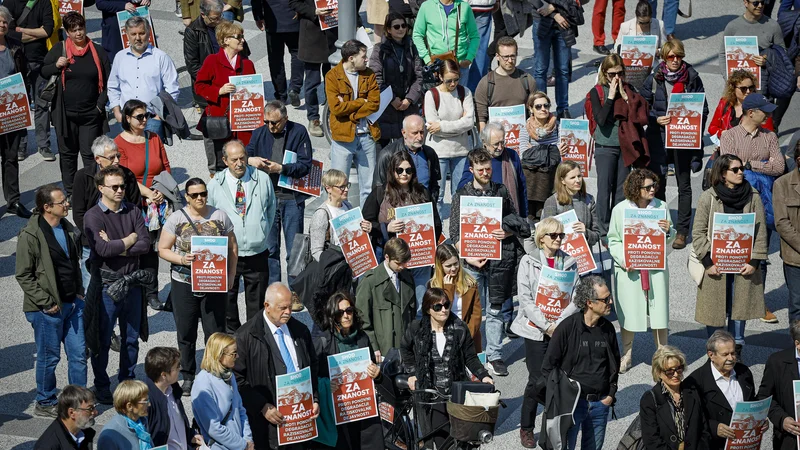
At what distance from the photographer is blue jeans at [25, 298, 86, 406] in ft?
40.3

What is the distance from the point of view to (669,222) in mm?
13383

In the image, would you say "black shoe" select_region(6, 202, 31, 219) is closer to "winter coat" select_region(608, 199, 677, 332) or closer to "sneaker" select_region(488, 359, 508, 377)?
"sneaker" select_region(488, 359, 508, 377)

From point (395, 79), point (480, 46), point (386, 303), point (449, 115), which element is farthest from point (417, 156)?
point (480, 46)

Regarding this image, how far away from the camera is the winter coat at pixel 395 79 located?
1580 centimetres

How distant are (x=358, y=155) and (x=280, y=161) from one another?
1.76 meters

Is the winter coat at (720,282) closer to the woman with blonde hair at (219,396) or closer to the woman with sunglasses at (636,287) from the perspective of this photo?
the woman with sunglasses at (636,287)

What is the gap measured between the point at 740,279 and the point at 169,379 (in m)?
6.09

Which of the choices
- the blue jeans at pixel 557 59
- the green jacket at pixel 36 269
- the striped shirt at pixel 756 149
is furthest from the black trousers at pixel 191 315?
the blue jeans at pixel 557 59

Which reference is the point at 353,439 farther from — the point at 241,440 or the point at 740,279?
the point at 740,279

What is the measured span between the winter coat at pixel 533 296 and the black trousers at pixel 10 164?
684 cm

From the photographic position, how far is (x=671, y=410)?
A: 35.3ft

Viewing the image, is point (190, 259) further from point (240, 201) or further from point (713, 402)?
point (713, 402)

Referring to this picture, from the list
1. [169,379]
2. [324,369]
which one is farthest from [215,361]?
[324,369]

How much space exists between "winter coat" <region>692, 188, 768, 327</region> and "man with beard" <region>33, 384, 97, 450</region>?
636cm
